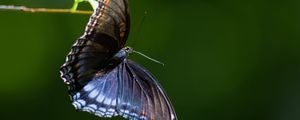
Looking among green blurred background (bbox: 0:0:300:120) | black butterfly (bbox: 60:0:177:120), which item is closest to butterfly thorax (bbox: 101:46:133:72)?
black butterfly (bbox: 60:0:177:120)

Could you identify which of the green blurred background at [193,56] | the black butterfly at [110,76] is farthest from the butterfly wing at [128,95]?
the green blurred background at [193,56]

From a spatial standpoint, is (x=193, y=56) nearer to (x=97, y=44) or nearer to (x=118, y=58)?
(x=118, y=58)

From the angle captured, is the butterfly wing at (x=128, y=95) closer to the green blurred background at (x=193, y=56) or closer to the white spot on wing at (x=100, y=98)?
the white spot on wing at (x=100, y=98)

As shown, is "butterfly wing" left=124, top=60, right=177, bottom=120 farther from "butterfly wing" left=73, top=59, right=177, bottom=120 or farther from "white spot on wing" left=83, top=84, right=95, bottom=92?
"white spot on wing" left=83, top=84, right=95, bottom=92

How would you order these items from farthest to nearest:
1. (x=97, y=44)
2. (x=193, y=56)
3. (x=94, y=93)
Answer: (x=193, y=56), (x=94, y=93), (x=97, y=44)

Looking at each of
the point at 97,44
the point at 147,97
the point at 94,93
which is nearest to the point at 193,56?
the point at 147,97

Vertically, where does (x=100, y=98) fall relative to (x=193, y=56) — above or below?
below

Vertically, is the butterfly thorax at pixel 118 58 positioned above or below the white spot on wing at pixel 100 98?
above
